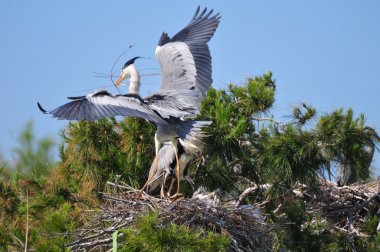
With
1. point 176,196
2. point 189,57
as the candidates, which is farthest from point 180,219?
point 189,57

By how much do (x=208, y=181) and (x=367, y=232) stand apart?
4.91 ft

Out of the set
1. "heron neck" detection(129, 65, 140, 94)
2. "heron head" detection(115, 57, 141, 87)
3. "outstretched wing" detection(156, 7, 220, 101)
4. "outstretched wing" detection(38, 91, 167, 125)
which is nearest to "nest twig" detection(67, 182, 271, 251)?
"outstretched wing" detection(38, 91, 167, 125)

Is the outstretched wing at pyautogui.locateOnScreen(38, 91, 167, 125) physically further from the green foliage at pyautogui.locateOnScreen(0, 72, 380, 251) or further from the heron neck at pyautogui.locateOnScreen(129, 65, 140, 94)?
the heron neck at pyautogui.locateOnScreen(129, 65, 140, 94)

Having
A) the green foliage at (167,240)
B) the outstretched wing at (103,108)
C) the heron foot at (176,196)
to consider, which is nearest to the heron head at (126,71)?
the outstretched wing at (103,108)

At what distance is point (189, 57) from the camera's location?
971 cm

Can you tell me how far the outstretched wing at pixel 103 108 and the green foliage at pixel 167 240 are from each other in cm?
121

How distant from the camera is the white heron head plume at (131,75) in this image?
32.6ft

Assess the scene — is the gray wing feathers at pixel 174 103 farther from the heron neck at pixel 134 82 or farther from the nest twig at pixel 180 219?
the heron neck at pixel 134 82

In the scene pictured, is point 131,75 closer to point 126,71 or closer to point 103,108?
point 126,71

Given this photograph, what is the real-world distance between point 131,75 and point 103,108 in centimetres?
192

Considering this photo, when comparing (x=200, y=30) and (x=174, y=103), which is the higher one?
(x=200, y=30)

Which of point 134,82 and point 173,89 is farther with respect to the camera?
point 134,82

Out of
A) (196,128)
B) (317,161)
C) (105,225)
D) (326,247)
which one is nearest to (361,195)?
(317,161)

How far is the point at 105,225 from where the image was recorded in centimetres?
833
